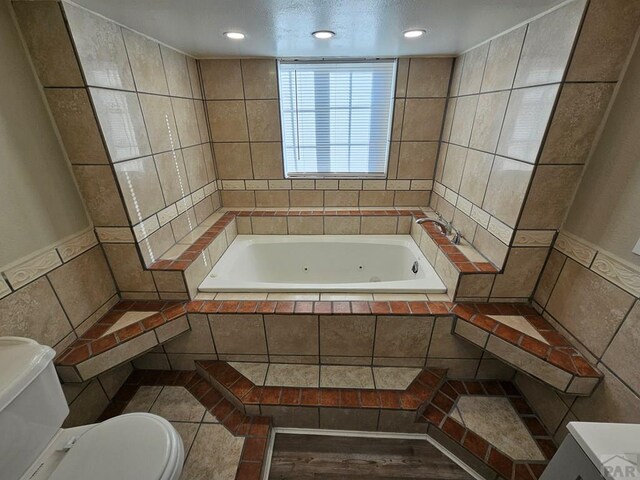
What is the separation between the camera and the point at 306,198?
2395 mm

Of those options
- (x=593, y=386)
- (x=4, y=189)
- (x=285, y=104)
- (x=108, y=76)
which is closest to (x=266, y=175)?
(x=285, y=104)

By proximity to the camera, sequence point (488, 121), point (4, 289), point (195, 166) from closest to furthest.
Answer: point (4, 289) → point (488, 121) → point (195, 166)

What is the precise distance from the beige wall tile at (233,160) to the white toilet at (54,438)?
65.9 inches

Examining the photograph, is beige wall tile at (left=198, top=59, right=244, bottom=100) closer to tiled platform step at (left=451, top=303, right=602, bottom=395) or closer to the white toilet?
the white toilet

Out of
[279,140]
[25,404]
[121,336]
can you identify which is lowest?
[121,336]

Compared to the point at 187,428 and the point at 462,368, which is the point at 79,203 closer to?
the point at 187,428

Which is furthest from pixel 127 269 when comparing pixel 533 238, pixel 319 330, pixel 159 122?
pixel 533 238

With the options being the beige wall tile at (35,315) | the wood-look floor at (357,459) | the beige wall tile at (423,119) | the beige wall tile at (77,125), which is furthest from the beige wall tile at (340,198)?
the beige wall tile at (35,315)

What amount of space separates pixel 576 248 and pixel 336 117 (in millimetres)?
1711

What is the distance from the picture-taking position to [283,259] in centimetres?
228

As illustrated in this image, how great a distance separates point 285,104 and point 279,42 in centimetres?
55

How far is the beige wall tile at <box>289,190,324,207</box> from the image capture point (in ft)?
7.80

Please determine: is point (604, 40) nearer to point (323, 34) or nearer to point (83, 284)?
point (323, 34)

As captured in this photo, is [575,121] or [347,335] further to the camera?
[347,335]
